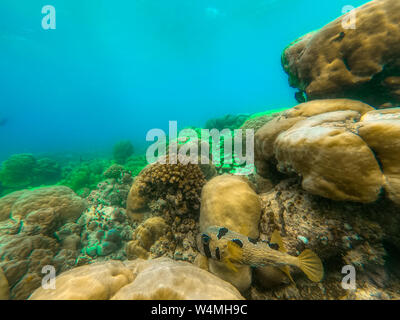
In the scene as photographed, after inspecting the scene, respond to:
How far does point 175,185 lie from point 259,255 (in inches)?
85.9

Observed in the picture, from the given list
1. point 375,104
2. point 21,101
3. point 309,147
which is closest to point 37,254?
point 309,147

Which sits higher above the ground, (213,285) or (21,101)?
(21,101)

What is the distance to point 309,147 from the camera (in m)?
1.99

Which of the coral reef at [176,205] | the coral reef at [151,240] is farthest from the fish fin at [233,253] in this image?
the coral reef at [151,240]

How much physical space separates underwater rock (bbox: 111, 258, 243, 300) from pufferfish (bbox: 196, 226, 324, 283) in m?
0.32

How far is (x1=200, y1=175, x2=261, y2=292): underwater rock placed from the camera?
2.24m

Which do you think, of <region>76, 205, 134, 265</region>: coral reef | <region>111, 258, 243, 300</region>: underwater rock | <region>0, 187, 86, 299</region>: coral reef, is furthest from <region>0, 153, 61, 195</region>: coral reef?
<region>111, 258, 243, 300</region>: underwater rock

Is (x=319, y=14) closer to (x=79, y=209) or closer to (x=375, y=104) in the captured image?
(x=375, y=104)

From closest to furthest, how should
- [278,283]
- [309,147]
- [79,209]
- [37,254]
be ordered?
Result: 1. [309,147]
2. [278,283]
3. [37,254]
4. [79,209]

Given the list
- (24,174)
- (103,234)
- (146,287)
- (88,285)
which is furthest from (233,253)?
(24,174)

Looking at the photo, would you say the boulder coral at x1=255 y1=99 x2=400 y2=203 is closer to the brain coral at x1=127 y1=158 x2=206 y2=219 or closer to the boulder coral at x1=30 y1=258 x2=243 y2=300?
the boulder coral at x1=30 y1=258 x2=243 y2=300

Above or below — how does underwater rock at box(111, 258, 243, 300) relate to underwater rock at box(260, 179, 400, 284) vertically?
below
